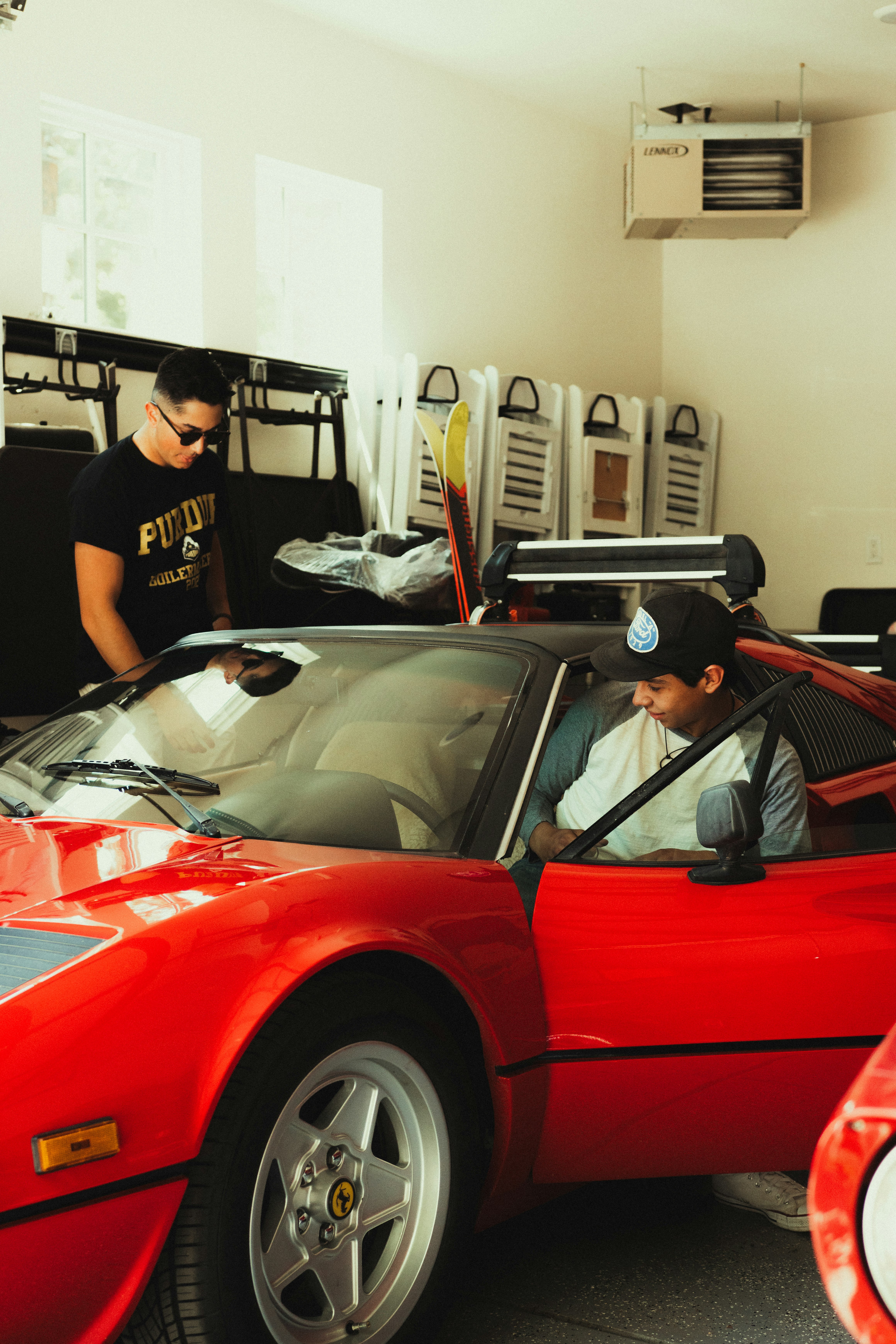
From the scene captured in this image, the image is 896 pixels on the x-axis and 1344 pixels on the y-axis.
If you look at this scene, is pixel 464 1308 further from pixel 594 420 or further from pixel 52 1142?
pixel 594 420

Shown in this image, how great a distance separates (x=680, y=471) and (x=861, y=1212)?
25.3 ft

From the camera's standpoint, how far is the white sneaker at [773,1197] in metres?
2.16

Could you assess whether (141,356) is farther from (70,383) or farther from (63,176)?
(63,176)

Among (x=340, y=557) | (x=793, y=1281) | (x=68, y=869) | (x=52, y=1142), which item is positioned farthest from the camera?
(x=340, y=557)

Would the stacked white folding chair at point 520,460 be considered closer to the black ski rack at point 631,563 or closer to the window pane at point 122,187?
the window pane at point 122,187

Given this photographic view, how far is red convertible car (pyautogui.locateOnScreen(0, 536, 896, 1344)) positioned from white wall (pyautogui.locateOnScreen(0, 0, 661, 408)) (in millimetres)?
4133

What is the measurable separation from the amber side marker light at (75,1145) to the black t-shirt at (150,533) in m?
2.17

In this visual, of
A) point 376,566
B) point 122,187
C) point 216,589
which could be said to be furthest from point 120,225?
point 216,589

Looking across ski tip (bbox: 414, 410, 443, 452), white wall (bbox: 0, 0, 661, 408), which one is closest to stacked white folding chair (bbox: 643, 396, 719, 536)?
white wall (bbox: 0, 0, 661, 408)

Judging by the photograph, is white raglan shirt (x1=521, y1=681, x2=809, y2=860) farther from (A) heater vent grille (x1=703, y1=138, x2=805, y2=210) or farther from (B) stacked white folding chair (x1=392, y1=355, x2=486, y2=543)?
(A) heater vent grille (x1=703, y1=138, x2=805, y2=210)

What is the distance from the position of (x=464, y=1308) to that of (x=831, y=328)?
25.8ft

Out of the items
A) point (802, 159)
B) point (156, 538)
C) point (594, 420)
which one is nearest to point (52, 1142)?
point (156, 538)

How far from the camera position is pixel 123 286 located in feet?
20.5

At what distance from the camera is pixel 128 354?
5.97 m
